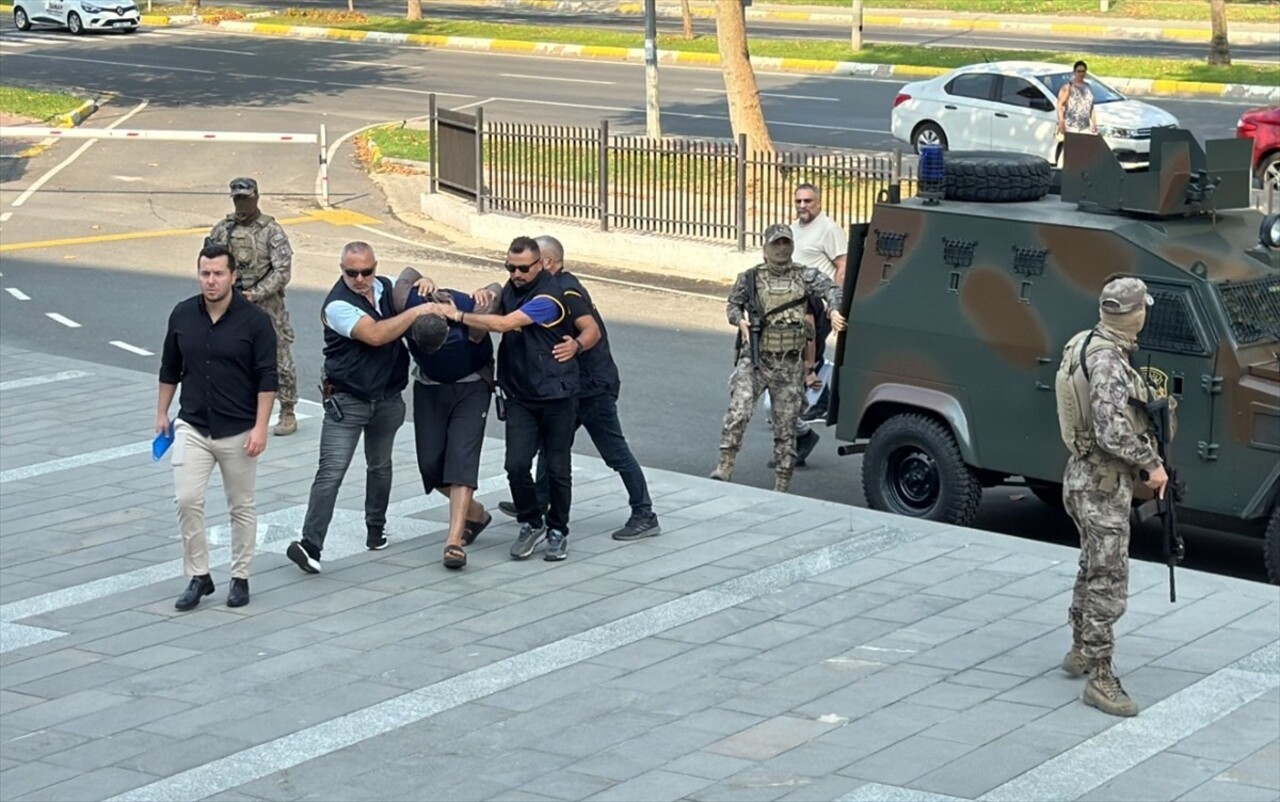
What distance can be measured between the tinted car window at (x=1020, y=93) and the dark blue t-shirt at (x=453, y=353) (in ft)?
58.9

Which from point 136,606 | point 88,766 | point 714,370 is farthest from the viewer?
point 714,370

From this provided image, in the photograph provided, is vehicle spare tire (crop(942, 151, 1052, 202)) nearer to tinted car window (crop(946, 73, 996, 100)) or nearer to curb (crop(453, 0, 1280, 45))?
tinted car window (crop(946, 73, 996, 100))

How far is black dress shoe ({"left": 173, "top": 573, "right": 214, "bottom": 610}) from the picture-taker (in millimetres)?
9422

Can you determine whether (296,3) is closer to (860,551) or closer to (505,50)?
(505,50)

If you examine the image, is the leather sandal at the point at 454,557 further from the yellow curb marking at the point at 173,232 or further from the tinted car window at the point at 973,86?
the tinted car window at the point at 973,86

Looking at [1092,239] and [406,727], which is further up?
[1092,239]

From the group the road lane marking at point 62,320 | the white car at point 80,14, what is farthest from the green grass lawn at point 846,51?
the road lane marking at point 62,320

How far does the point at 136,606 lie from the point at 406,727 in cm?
240

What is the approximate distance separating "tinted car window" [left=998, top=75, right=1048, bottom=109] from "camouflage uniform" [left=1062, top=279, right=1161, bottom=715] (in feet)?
62.6

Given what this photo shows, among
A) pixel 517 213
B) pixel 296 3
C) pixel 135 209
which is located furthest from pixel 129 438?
pixel 296 3

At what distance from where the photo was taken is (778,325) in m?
11.6

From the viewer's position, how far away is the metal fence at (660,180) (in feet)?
66.7

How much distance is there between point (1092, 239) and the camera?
10.2 metres

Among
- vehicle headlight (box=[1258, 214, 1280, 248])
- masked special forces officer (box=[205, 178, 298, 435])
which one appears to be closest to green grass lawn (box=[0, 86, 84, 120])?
masked special forces officer (box=[205, 178, 298, 435])
